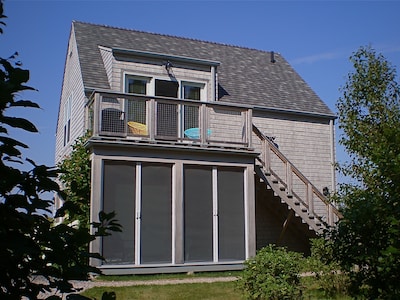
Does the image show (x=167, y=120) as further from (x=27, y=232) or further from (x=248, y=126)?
(x=27, y=232)

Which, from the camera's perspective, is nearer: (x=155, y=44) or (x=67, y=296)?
(x=67, y=296)

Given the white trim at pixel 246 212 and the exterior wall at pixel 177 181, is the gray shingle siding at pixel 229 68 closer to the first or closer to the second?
the exterior wall at pixel 177 181

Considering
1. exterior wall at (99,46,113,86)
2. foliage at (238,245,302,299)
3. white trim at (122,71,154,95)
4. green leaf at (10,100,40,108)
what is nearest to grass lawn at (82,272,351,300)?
foliage at (238,245,302,299)

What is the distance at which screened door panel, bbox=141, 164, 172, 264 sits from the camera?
12.2 m

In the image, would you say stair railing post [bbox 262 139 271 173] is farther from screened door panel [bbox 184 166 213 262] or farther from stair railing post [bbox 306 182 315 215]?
screened door panel [bbox 184 166 213 262]

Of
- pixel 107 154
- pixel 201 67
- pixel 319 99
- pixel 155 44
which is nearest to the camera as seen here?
pixel 107 154

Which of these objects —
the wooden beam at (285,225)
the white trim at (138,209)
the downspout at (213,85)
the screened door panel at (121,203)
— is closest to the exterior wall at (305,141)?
the downspout at (213,85)

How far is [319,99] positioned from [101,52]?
355 inches

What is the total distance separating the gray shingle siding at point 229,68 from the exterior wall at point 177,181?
13.2ft

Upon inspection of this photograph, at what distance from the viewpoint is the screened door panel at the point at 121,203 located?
11.8 meters

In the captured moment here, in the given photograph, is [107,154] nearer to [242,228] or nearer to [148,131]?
[148,131]

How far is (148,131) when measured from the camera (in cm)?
1269

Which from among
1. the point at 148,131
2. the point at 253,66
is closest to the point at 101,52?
the point at 148,131

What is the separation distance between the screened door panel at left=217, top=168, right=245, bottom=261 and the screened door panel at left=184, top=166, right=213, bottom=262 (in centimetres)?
31
